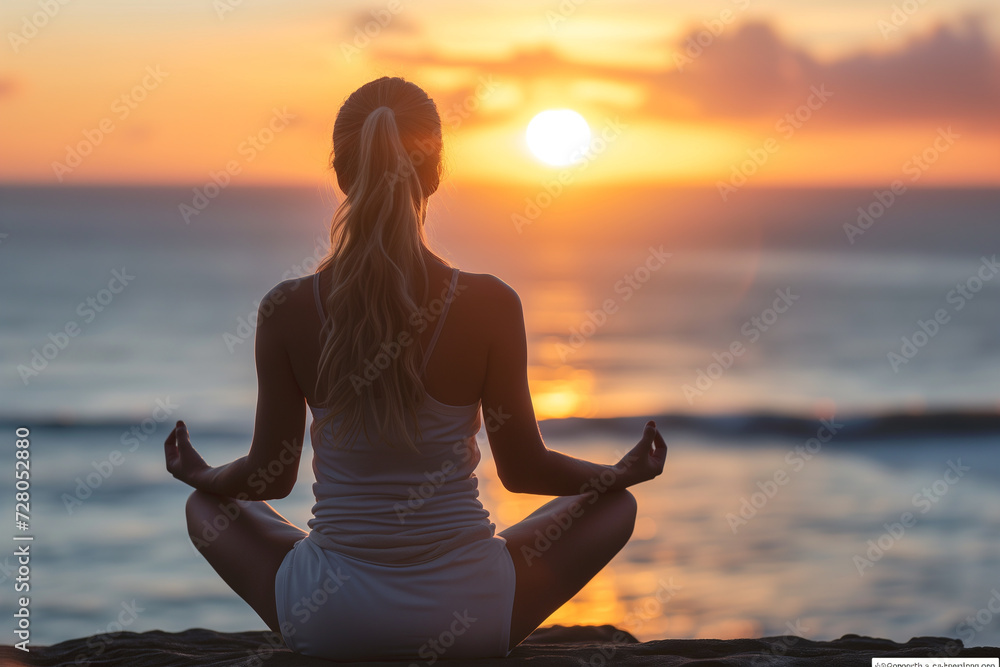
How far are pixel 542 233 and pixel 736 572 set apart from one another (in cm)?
4548

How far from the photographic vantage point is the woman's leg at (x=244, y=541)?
254 cm

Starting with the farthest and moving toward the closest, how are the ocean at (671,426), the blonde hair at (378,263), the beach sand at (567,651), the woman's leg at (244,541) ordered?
the ocean at (671,426) < the beach sand at (567,651) < the woman's leg at (244,541) < the blonde hair at (378,263)

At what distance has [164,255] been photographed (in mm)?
38219

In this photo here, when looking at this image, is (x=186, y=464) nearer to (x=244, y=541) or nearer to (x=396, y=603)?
(x=244, y=541)

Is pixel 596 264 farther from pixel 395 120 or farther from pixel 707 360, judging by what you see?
pixel 395 120

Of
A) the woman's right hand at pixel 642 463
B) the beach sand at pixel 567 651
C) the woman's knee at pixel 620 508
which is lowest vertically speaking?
the beach sand at pixel 567 651

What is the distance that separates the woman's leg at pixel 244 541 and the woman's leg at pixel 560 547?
656mm

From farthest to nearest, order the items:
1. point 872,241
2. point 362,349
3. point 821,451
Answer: point 872,241
point 821,451
point 362,349

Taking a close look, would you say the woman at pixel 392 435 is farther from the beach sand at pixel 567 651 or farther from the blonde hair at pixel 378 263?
the beach sand at pixel 567 651

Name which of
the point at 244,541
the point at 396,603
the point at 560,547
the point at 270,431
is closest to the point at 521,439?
the point at 560,547

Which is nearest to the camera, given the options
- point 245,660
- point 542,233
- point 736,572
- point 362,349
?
point 362,349

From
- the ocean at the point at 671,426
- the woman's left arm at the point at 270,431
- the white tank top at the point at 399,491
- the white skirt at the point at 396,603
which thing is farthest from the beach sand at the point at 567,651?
the ocean at the point at 671,426

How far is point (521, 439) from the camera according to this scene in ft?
8.30

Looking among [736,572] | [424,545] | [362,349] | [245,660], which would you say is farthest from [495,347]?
[736,572]
